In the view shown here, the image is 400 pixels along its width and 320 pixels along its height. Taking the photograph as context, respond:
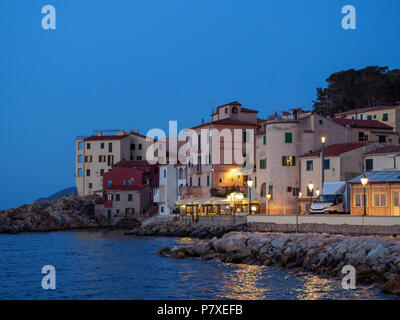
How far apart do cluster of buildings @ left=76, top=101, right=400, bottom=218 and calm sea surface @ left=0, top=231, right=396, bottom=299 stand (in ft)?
37.3

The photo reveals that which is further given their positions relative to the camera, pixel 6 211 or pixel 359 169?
pixel 6 211

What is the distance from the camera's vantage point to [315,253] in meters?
32.3

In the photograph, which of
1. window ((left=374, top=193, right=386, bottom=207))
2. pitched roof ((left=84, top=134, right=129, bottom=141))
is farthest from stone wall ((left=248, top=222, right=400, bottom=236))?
pitched roof ((left=84, top=134, right=129, bottom=141))

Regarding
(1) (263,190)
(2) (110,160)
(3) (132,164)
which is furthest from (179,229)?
(2) (110,160)

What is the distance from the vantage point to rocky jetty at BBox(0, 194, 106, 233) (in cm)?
8050

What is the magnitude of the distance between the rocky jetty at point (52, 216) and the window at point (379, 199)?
164ft

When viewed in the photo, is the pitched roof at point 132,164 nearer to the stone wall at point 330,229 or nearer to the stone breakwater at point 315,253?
the stone wall at point 330,229

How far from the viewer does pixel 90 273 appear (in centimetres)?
3488

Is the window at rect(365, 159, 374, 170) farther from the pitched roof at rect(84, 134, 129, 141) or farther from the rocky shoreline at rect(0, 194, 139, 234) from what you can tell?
the pitched roof at rect(84, 134, 129, 141)

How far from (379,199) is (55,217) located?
5425 cm

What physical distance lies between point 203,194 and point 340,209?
91.1 feet
